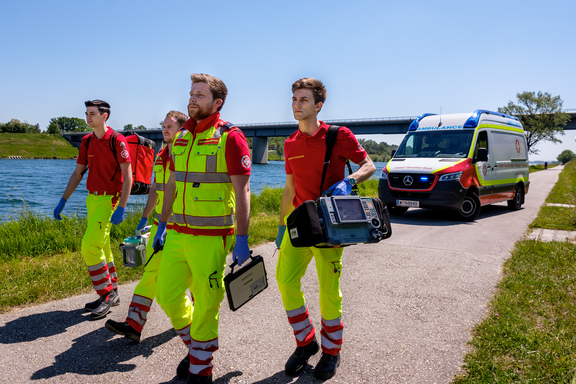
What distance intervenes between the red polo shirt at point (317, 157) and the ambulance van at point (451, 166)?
776 centimetres

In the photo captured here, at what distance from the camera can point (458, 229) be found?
9422 millimetres

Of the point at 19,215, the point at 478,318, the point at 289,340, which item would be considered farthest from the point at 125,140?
the point at 19,215

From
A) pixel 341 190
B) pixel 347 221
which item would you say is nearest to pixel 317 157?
pixel 341 190

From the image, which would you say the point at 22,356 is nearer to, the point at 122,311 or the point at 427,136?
the point at 122,311

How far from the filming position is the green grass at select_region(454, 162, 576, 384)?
3.01 meters

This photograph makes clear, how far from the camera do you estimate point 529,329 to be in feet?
12.3

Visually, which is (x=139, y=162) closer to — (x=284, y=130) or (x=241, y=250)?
(x=241, y=250)

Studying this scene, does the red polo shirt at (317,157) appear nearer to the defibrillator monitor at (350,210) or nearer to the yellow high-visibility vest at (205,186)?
the defibrillator monitor at (350,210)

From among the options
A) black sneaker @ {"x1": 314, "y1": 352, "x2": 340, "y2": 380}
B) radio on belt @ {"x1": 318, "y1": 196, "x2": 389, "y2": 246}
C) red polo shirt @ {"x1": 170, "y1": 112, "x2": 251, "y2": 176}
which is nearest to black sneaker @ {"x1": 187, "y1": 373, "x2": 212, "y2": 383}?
black sneaker @ {"x1": 314, "y1": 352, "x2": 340, "y2": 380}

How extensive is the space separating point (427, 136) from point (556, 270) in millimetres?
6460

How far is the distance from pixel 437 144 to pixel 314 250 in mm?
9149

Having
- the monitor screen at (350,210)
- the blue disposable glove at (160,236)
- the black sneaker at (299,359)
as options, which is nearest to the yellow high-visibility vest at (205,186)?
the blue disposable glove at (160,236)

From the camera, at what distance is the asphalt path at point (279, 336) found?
10.1 feet

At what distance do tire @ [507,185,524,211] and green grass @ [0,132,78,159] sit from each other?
84825mm
